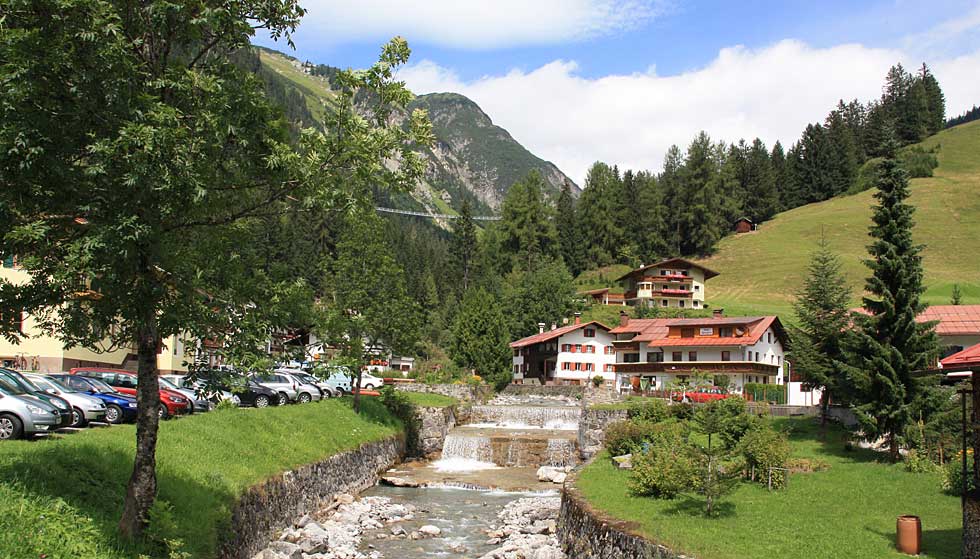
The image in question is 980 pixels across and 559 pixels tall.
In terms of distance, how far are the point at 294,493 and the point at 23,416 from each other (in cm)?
921

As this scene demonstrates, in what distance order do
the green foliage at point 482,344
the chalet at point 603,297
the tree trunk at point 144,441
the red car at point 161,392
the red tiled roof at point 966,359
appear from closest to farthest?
1. the tree trunk at point 144,441
2. the red tiled roof at point 966,359
3. the red car at point 161,392
4. the green foliage at point 482,344
5. the chalet at point 603,297

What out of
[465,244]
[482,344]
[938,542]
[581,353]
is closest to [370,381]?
[482,344]

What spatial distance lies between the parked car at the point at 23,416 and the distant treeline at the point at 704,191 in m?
117

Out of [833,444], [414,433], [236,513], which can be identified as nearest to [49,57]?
[236,513]

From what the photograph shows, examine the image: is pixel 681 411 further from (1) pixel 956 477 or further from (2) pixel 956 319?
(2) pixel 956 319

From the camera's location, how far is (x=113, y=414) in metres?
27.0

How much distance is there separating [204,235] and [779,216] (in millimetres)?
155929

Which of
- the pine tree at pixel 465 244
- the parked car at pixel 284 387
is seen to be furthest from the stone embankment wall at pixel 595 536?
the pine tree at pixel 465 244

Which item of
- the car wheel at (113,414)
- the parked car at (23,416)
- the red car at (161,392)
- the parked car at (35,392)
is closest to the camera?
the parked car at (23,416)

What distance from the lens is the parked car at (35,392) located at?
21.8 m

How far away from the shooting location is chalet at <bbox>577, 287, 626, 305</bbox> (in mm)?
109375

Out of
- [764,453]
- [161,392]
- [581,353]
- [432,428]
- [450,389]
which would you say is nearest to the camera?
[764,453]

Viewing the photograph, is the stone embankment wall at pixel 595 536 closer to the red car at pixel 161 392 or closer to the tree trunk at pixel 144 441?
the tree trunk at pixel 144 441

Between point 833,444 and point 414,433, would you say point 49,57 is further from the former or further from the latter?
point 414,433
